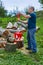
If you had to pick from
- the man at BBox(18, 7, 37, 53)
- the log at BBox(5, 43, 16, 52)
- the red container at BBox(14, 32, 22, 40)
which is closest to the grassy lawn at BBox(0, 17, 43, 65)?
the log at BBox(5, 43, 16, 52)

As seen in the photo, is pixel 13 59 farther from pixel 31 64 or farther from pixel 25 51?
pixel 25 51

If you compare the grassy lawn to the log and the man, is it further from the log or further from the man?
the man

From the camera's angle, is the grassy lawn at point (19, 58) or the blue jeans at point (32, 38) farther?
the blue jeans at point (32, 38)

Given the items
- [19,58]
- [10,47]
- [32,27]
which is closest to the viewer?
[19,58]

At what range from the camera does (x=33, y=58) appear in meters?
9.20

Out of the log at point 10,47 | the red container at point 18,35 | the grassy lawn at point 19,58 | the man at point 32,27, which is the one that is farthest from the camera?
the red container at point 18,35

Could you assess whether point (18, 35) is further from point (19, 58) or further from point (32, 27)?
point (19, 58)

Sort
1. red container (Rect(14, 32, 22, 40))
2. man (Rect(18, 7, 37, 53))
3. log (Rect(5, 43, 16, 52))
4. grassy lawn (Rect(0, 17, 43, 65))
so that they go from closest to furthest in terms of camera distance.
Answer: grassy lawn (Rect(0, 17, 43, 65))
log (Rect(5, 43, 16, 52))
man (Rect(18, 7, 37, 53))
red container (Rect(14, 32, 22, 40))

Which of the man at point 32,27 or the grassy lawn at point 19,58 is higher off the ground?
the man at point 32,27

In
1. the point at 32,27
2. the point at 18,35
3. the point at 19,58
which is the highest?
the point at 32,27

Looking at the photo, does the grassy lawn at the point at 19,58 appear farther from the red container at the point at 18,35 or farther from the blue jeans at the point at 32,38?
the red container at the point at 18,35

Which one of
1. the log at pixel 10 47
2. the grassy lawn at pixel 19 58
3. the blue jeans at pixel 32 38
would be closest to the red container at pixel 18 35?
the blue jeans at pixel 32 38

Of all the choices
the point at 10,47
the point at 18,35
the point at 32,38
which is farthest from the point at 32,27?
the point at 10,47

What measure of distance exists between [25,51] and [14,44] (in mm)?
506
